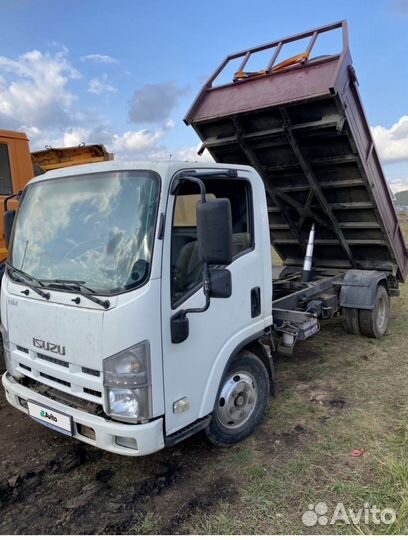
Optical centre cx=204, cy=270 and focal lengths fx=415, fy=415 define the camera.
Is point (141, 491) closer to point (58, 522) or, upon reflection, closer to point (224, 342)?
point (58, 522)

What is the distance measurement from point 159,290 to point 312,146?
302 centimetres

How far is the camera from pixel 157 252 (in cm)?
246

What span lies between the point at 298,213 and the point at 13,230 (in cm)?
366

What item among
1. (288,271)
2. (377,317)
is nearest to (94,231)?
(288,271)

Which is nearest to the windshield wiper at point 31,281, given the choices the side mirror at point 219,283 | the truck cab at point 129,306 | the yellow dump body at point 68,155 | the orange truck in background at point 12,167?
the truck cab at point 129,306

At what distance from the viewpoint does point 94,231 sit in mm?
2668

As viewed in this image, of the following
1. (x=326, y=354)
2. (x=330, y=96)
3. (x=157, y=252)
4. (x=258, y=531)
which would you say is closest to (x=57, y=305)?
(x=157, y=252)

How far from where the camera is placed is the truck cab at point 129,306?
239cm

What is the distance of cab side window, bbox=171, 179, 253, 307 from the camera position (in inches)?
104

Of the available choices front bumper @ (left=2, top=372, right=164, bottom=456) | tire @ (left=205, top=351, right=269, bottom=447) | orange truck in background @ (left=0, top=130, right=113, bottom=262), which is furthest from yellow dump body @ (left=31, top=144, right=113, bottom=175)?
front bumper @ (left=2, top=372, right=164, bottom=456)

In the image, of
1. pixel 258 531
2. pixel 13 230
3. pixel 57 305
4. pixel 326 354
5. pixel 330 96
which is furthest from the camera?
pixel 326 354

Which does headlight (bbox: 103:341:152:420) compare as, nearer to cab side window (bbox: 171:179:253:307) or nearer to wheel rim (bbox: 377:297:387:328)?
cab side window (bbox: 171:179:253:307)

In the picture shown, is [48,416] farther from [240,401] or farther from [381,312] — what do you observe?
[381,312]

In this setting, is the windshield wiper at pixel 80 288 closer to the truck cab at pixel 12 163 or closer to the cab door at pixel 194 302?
the cab door at pixel 194 302
